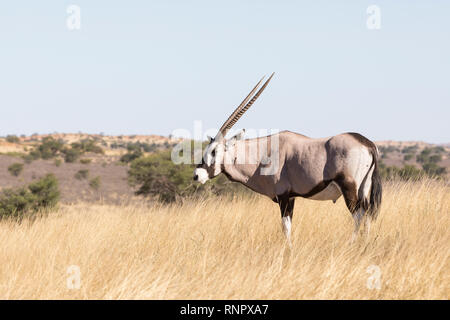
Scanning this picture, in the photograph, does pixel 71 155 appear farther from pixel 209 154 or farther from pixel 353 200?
pixel 353 200

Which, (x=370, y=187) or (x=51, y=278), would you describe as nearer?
(x=51, y=278)

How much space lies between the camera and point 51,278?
213 inches

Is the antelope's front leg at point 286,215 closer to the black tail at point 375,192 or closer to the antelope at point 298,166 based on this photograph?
the antelope at point 298,166

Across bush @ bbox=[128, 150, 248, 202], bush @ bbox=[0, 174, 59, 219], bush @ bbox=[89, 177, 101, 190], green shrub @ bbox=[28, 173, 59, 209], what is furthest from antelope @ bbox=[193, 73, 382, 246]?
bush @ bbox=[89, 177, 101, 190]

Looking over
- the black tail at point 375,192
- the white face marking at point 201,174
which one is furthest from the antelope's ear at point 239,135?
the black tail at point 375,192

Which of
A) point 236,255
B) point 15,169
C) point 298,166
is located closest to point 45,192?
point 15,169

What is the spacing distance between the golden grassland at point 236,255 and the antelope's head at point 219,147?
2.87 ft

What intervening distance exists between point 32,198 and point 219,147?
2422 cm

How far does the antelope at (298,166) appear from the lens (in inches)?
272

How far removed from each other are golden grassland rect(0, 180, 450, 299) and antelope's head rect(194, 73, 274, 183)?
873 mm

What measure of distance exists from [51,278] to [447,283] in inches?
161

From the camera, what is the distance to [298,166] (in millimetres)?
7191
